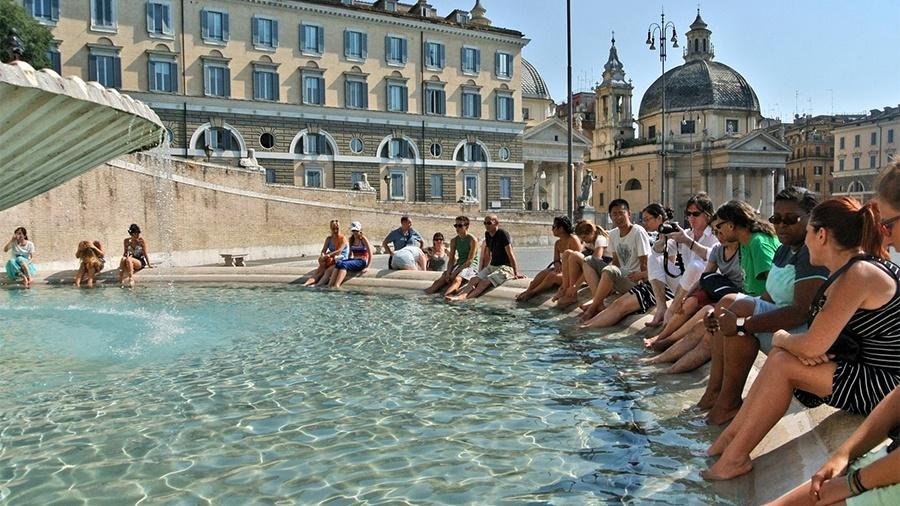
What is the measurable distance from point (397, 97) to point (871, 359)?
43.1m

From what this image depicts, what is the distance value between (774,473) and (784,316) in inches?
40.8

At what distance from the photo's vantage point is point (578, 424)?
4684 millimetres

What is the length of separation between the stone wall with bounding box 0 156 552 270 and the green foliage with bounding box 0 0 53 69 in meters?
9.34

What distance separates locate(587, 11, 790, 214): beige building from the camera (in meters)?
69.9

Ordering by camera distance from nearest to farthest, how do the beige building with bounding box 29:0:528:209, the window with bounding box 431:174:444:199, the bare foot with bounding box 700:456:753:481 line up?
the bare foot with bounding box 700:456:753:481 < the beige building with bounding box 29:0:528:209 < the window with bounding box 431:174:444:199

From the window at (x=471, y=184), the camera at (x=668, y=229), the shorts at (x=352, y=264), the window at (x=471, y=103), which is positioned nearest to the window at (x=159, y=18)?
the window at (x=471, y=103)

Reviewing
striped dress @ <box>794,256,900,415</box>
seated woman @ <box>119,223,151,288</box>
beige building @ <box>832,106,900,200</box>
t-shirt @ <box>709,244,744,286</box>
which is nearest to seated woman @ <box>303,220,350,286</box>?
seated woman @ <box>119,223,151,288</box>

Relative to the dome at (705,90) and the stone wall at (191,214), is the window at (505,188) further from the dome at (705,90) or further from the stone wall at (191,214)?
the dome at (705,90)

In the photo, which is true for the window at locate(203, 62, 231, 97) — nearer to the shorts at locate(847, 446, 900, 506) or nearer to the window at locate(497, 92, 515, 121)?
the window at locate(497, 92, 515, 121)

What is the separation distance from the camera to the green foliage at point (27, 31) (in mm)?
29734

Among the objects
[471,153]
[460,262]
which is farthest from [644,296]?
[471,153]

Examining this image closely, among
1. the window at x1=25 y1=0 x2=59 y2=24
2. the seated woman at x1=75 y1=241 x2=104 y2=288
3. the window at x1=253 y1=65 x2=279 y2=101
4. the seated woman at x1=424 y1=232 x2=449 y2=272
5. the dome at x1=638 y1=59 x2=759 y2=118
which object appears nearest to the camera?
the seated woman at x1=75 y1=241 x2=104 y2=288

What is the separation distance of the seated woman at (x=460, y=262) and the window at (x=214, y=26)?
3164 cm

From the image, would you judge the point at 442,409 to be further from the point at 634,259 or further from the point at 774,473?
the point at 634,259
